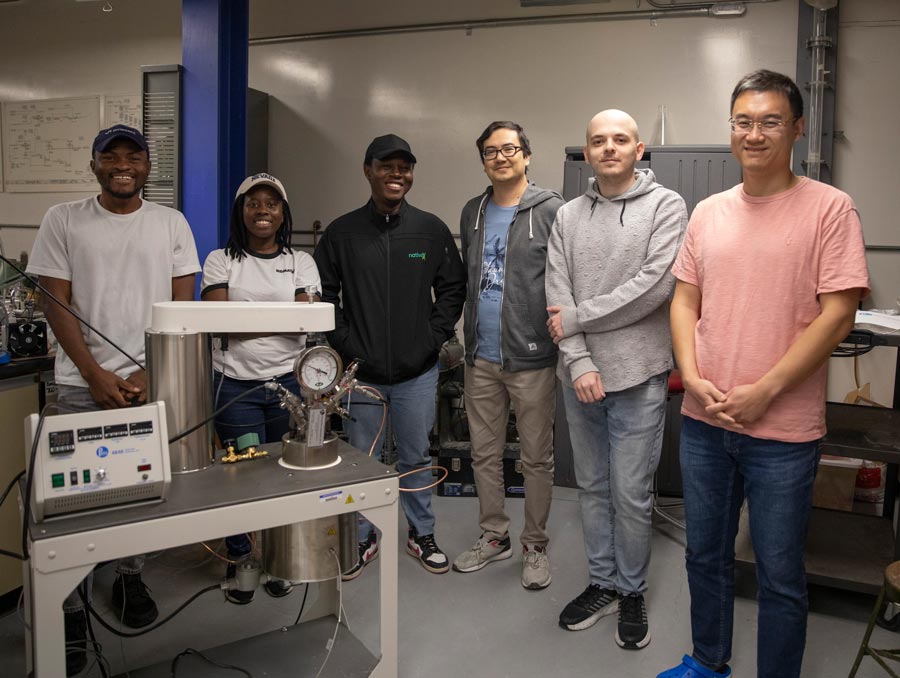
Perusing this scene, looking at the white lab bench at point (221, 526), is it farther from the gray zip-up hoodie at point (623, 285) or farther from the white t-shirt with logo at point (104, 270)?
the gray zip-up hoodie at point (623, 285)

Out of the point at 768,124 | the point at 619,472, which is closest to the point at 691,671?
the point at 619,472

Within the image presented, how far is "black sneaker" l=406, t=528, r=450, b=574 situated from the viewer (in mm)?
2520

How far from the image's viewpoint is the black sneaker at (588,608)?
7.05 feet

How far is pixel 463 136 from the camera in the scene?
4.20 metres

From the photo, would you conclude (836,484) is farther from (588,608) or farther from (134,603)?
(134,603)

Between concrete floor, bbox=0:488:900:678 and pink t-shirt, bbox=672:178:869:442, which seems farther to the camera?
concrete floor, bbox=0:488:900:678

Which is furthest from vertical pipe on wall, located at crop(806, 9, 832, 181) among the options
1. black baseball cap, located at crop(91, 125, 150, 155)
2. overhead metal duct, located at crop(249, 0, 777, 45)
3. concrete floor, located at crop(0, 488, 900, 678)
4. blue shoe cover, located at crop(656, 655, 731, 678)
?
black baseball cap, located at crop(91, 125, 150, 155)

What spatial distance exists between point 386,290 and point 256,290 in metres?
0.44

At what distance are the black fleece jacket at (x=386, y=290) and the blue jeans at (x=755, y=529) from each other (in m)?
1.00

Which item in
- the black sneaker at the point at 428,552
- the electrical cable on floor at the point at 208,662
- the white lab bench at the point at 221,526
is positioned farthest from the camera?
the black sneaker at the point at 428,552

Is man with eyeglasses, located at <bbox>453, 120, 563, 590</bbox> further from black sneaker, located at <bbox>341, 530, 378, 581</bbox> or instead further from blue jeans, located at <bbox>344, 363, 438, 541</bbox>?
black sneaker, located at <bbox>341, 530, 378, 581</bbox>

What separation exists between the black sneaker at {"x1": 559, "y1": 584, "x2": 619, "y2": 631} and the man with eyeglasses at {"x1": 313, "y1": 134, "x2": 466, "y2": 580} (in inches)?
21.2

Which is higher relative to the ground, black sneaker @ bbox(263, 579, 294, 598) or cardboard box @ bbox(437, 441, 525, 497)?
cardboard box @ bbox(437, 441, 525, 497)

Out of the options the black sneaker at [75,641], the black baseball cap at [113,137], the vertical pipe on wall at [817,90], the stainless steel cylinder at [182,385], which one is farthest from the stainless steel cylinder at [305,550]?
the vertical pipe on wall at [817,90]
